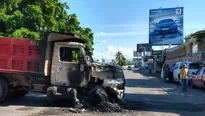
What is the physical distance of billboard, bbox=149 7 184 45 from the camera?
61406mm

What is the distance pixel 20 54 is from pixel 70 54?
76.3 inches

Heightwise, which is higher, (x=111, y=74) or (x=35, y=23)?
(x=35, y=23)

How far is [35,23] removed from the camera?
32344 mm

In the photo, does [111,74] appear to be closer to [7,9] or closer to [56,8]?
[7,9]

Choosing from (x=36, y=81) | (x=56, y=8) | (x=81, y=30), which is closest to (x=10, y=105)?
(x=36, y=81)

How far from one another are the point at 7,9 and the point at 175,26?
36.5m

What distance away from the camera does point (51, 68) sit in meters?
13.3

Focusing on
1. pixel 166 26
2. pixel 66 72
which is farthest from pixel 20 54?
pixel 166 26

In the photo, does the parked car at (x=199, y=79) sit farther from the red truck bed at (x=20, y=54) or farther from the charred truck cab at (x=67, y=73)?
the red truck bed at (x=20, y=54)

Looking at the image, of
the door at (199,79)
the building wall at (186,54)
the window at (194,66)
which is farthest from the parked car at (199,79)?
the building wall at (186,54)

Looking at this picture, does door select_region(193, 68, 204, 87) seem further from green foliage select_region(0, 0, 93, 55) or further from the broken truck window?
the broken truck window

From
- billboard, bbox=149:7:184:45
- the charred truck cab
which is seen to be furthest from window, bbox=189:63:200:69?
billboard, bbox=149:7:184:45

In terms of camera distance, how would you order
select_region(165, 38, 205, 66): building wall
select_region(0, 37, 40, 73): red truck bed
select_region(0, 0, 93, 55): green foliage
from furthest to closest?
1. select_region(165, 38, 205, 66): building wall
2. select_region(0, 0, 93, 55): green foliage
3. select_region(0, 37, 40, 73): red truck bed

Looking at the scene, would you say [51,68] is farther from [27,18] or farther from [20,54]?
A: [27,18]
